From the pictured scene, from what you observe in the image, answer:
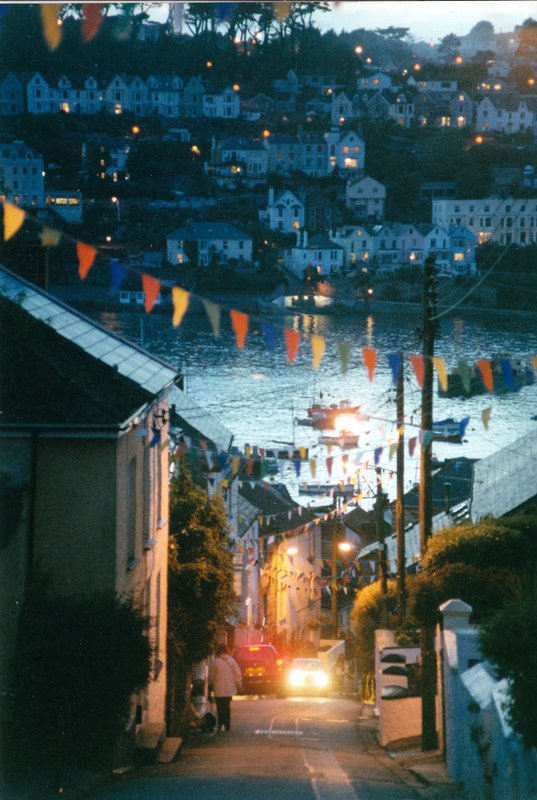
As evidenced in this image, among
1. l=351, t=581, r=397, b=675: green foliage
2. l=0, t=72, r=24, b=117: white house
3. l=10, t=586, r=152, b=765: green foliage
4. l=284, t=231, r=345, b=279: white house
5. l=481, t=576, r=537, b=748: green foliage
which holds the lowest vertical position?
l=351, t=581, r=397, b=675: green foliage

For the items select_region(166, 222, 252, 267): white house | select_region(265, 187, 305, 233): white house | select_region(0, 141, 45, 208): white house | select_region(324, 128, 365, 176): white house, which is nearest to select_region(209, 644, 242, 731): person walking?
select_region(0, 141, 45, 208): white house

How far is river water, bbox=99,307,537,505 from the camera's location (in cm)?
4625

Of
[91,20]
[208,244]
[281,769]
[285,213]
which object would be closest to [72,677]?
[281,769]

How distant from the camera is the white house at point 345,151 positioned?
127188 mm

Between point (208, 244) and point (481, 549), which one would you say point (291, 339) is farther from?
point (208, 244)

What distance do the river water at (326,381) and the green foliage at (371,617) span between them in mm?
18130

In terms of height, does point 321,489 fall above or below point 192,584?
below

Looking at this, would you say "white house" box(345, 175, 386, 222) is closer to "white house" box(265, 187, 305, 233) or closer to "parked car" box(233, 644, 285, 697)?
"white house" box(265, 187, 305, 233)

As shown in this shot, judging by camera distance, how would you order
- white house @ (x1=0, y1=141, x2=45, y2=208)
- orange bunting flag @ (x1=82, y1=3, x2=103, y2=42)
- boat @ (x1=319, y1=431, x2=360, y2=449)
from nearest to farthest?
1. orange bunting flag @ (x1=82, y1=3, x2=103, y2=42)
2. boat @ (x1=319, y1=431, x2=360, y2=449)
3. white house @ (x1=0, y1=141, x2=45, y2=208)

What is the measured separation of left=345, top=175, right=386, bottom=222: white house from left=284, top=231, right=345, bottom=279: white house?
15.3 metres

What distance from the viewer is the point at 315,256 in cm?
9481

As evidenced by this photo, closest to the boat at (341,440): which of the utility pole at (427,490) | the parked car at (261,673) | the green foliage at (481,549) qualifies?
the parked car at (261,673)

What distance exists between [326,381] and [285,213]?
54.9 meters

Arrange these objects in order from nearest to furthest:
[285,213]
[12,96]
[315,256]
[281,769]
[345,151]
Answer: [281,769] < [315,256] < [12,96] < [285,213] < [345,151]
